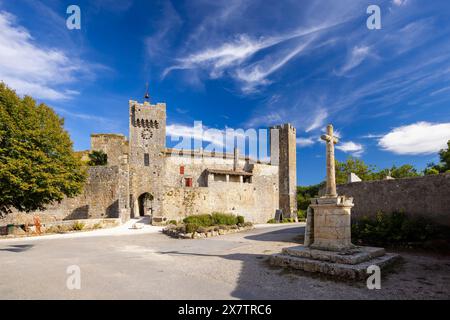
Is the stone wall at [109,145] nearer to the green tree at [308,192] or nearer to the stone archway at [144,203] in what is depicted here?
the stone archway at [144,203]

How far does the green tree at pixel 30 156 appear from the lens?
16277 millimetres

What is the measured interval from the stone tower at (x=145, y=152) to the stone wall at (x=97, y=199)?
18.1 feet

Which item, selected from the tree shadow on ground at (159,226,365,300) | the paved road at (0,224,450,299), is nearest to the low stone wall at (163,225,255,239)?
the paved road at (0,224,450,299)

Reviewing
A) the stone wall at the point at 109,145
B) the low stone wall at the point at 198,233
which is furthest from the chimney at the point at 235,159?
the low stone wall at the point at 198,233

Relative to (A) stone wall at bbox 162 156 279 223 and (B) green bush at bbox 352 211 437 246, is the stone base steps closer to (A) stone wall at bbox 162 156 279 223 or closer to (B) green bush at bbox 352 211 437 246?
(B) green bush at bbox 352 211 437 246

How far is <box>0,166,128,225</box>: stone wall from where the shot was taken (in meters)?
28.7

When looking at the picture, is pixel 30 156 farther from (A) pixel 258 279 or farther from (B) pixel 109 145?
(B) pixel 109 145

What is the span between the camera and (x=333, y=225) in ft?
26.3

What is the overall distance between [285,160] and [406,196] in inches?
1164

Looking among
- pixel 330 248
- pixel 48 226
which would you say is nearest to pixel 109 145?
pixel 48 226

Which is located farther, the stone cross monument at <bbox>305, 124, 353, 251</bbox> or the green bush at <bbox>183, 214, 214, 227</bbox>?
the green bush at <bbox>183, 214, 214, 227</bbox>

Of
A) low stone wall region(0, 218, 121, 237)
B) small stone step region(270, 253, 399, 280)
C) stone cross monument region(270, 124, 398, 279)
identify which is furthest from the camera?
low stone wall region(0, 218, 121, 237)

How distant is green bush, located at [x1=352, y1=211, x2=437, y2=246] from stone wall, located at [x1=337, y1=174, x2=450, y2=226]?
402 millimetres
